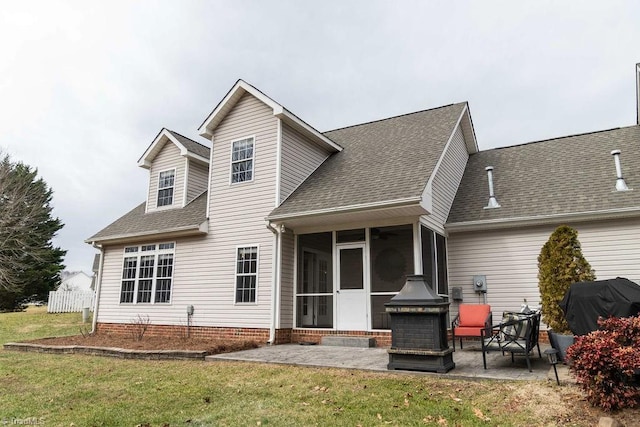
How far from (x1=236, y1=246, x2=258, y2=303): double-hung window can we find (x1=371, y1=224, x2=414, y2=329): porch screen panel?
304cm

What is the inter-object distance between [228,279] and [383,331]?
14.2 ft

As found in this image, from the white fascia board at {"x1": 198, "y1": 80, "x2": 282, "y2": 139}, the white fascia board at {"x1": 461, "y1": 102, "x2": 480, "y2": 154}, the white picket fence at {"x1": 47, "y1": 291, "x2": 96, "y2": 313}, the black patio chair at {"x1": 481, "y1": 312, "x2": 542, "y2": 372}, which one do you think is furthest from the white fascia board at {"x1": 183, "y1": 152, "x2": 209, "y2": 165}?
the white picket fence at {"x1": 47, "y1": 291, "x2": 96, "y2": 313}

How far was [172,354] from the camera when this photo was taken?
805 cm

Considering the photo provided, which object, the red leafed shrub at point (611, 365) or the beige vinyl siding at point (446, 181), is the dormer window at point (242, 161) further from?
the red leafed shrub at point (611, 365)

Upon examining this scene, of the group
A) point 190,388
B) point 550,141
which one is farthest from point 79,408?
point 550,141

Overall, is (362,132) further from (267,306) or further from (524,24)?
(267,306)

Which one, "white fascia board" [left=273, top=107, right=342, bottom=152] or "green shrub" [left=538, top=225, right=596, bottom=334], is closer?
"green shrub" [left=538, top=225, right=596, bottom=334]

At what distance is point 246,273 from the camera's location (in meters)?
10.5

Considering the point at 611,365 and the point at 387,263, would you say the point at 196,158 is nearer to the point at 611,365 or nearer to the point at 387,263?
the point at 387,263

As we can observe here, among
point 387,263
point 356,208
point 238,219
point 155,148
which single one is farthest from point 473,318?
point 155,148

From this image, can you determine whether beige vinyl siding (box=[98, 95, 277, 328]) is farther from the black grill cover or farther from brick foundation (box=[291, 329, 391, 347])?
the black grill cover

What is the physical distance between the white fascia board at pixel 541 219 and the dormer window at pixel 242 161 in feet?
17.9

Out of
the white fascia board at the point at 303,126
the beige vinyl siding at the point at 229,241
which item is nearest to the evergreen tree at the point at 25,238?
the beige vinyl siding at the point at 229,241

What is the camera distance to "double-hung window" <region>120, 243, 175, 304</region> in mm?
12062
